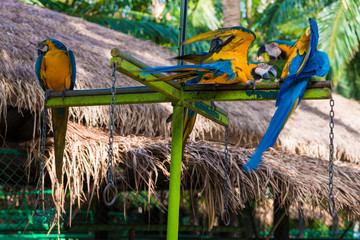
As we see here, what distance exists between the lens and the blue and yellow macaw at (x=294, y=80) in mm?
1962

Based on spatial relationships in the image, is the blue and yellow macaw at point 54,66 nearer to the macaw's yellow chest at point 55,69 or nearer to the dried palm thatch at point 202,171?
the macaw's yellow chest at point 55,69

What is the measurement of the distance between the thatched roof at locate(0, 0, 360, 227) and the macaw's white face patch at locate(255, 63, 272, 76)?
1.05m

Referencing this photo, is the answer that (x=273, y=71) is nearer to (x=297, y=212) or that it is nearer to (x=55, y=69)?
(x=55, y=69)

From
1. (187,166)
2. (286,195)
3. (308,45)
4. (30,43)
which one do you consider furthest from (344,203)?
(30,43)

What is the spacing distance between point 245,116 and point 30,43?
1.97 m

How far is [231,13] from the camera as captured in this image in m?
6.46

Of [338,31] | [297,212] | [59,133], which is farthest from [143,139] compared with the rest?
[338,31]

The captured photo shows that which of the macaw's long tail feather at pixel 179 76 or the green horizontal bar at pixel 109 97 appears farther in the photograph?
the green horizontal bar at pixel 109 97

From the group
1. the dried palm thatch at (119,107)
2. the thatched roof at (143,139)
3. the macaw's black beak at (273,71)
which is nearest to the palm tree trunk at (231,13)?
the dried palm thatch at (119,107)

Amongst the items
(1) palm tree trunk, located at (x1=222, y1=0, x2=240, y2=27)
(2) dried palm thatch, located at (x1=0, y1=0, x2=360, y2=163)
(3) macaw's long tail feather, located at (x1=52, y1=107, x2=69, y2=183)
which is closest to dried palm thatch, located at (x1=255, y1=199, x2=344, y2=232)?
(2) dried palm thatch, located at (x1=0, y1=0, x2=360, y2=163)

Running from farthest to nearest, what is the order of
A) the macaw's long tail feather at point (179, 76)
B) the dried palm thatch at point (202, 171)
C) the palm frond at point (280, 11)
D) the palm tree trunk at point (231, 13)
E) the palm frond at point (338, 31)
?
the palm frond at point (280, 11) → the palm frond at point (338, 31) → the palm tree trunk at point (231, 13) → the dried palm thatch at point (202, 171) → the macaw's long tail feather at point (179, 76)

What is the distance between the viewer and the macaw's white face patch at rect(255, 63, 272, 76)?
223 centimetres

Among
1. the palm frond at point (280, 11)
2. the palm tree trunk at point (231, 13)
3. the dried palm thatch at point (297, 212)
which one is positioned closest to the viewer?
the dried palm thatch at point (297, 212)

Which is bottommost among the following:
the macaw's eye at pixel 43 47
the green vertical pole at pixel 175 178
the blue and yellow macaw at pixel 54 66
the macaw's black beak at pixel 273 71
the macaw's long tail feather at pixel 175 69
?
the green vertical pole at pixel 175 178
